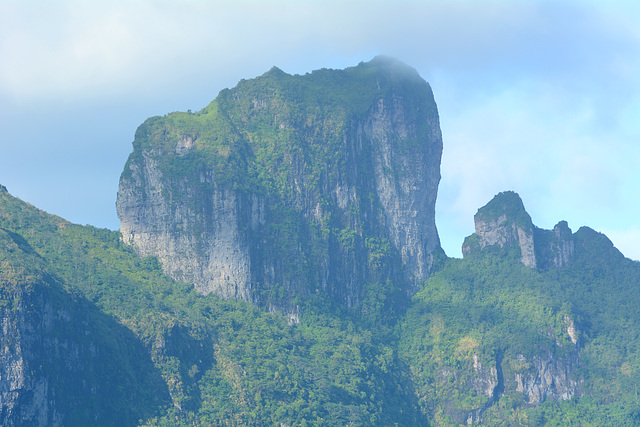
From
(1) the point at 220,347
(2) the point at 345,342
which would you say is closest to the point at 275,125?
(2) the point at 345,342

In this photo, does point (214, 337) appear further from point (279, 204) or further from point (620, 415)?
point (620, 415)

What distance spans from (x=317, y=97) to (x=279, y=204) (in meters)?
11.1

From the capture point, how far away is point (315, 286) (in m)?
112

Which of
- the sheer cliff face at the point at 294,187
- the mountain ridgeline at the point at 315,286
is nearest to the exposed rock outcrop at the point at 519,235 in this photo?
the mountain ridgeline at the point at 315,286

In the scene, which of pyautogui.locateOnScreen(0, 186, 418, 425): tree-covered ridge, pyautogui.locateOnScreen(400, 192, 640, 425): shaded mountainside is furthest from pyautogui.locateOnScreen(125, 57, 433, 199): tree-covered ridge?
pyautogui.locateOnScreen(400, 192, 640, 425): shaded mountainside

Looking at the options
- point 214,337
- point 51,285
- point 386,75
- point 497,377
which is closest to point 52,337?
point 51,285

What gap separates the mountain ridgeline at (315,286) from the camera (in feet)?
313

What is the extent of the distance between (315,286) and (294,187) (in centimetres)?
831

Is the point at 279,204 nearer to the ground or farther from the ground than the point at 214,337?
farther from the ground

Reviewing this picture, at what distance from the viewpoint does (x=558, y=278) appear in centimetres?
11925

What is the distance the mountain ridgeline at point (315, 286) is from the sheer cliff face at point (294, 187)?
151mm

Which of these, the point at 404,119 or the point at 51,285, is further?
the point at 404,119

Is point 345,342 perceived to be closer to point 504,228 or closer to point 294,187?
point 294,187

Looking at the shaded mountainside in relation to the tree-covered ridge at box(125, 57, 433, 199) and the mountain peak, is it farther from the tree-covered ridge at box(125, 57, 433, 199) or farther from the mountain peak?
the tree-covered ridge at box(125, 57, 433, 199)
